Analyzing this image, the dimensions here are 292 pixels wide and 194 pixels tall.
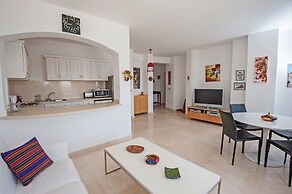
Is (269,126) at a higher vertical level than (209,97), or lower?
lower

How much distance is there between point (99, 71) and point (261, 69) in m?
4.71

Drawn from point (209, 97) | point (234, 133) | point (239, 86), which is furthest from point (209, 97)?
point (234, 133)

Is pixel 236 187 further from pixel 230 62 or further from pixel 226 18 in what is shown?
pixel 230 62

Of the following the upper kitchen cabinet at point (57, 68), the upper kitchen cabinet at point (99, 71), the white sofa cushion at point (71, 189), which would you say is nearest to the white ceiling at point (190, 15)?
the upper kitchen cabinet at point (99, 71)

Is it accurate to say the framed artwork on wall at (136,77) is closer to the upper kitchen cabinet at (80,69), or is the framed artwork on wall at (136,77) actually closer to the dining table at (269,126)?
the upper kitchen cabinet at (80,69)

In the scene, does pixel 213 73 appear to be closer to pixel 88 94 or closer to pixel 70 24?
pixel 88 94

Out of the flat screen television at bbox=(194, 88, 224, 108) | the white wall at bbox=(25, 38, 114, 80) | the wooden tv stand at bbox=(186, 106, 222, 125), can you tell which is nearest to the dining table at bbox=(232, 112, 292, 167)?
the wooden tv stand at bbox=(186, 106, 222, 125)

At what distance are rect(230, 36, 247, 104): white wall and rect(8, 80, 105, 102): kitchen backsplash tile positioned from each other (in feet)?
14.3

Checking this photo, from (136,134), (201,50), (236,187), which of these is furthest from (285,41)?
(136,134)

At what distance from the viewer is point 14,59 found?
104 inches

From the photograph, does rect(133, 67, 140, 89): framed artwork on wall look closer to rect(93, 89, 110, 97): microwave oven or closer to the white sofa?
rect(93, 89, 110, 97): microwave oven

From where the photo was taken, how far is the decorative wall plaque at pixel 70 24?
2.42 m

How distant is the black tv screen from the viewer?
470 centimetres

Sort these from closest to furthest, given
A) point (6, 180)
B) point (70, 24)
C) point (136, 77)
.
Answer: point (6, 180)
point (70, 24)
point (136, 77)
